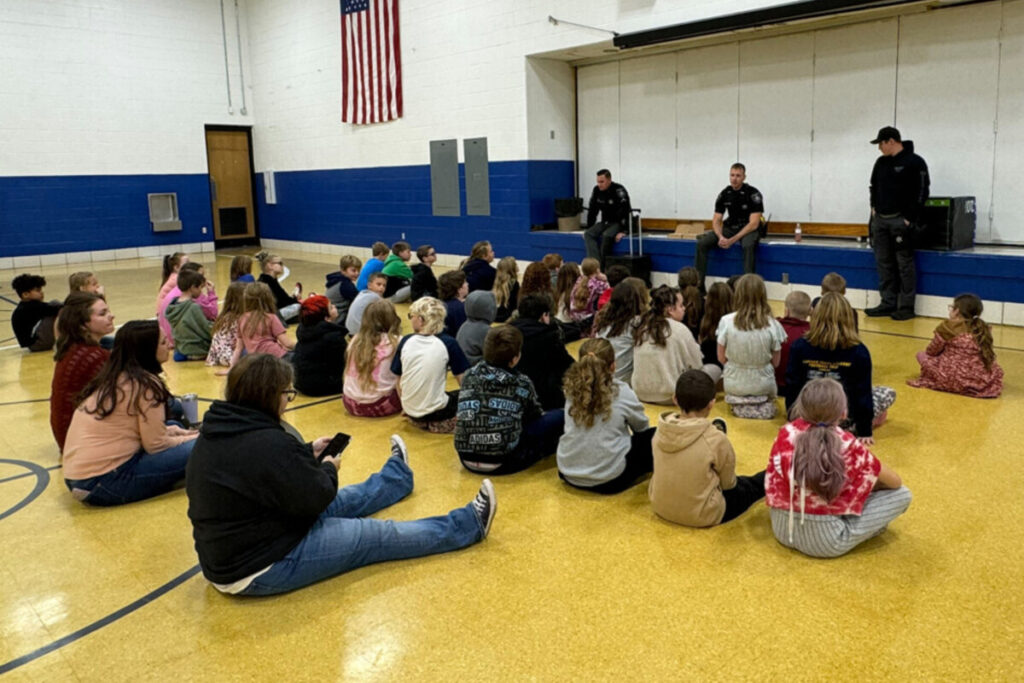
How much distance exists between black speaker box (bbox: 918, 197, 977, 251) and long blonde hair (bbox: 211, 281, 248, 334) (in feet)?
22.6

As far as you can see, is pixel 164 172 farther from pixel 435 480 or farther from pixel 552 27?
pixel 435 480

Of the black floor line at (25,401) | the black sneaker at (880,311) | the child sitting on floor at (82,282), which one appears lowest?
the black floor line at (25,401)

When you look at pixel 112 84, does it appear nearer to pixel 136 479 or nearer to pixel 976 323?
pixel 136 479

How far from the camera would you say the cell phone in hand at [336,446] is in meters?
3.69

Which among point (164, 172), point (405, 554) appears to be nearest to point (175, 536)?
point (405, 554)

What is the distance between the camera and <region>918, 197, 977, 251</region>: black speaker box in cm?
855

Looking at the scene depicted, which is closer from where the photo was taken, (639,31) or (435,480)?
(435,480)

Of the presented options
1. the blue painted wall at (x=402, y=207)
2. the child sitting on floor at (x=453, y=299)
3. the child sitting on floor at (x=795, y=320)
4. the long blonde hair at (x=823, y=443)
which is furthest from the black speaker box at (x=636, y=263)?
the long blonde hair at (x=823, y=443)

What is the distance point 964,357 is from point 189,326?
652cm

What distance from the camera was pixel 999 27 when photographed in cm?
879

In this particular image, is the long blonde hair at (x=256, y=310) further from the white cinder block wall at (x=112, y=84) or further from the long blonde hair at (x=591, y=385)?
the white cinder block wall at (x=112, y=84)

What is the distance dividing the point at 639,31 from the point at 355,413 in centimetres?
755

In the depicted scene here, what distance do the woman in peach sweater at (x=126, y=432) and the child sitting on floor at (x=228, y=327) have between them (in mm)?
2126

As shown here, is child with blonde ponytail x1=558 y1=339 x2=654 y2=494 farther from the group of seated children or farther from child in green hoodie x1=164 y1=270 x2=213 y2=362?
child in green hoodie x1=164 y1=270 x2=213 y2=362
